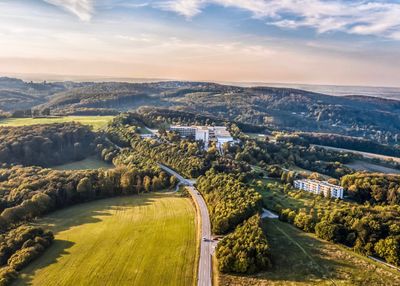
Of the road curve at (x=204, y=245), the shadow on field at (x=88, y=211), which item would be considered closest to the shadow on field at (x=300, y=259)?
the road curve at (x=204, y=245)

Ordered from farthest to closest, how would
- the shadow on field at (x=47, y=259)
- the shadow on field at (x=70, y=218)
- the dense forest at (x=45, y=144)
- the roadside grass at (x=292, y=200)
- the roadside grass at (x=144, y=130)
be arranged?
1. the roadside grass at (x=144, y=130)
2. the dense forest at (x=45, y=144)
3. the roadside grass at (x=292, y=200)
4. the shadow on field at (x=70, y=218)
5. the shadow on field at (x=47, y=259)

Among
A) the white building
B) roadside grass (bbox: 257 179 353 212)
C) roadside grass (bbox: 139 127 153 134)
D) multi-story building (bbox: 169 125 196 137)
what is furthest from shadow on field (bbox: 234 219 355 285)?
roadside grass (bbox: 139 127 153 134)

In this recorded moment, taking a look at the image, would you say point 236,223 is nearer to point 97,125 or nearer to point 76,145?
point 76,145

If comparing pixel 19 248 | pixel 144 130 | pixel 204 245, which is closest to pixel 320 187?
pixel 204 245

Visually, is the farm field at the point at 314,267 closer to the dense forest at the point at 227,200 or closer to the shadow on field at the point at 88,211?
the dense forest at the point at 227,200

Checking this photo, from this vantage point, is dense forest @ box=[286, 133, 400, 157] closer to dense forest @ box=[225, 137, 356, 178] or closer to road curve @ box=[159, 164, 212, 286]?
dense forest @ box=[225, 137, 356, 178]
